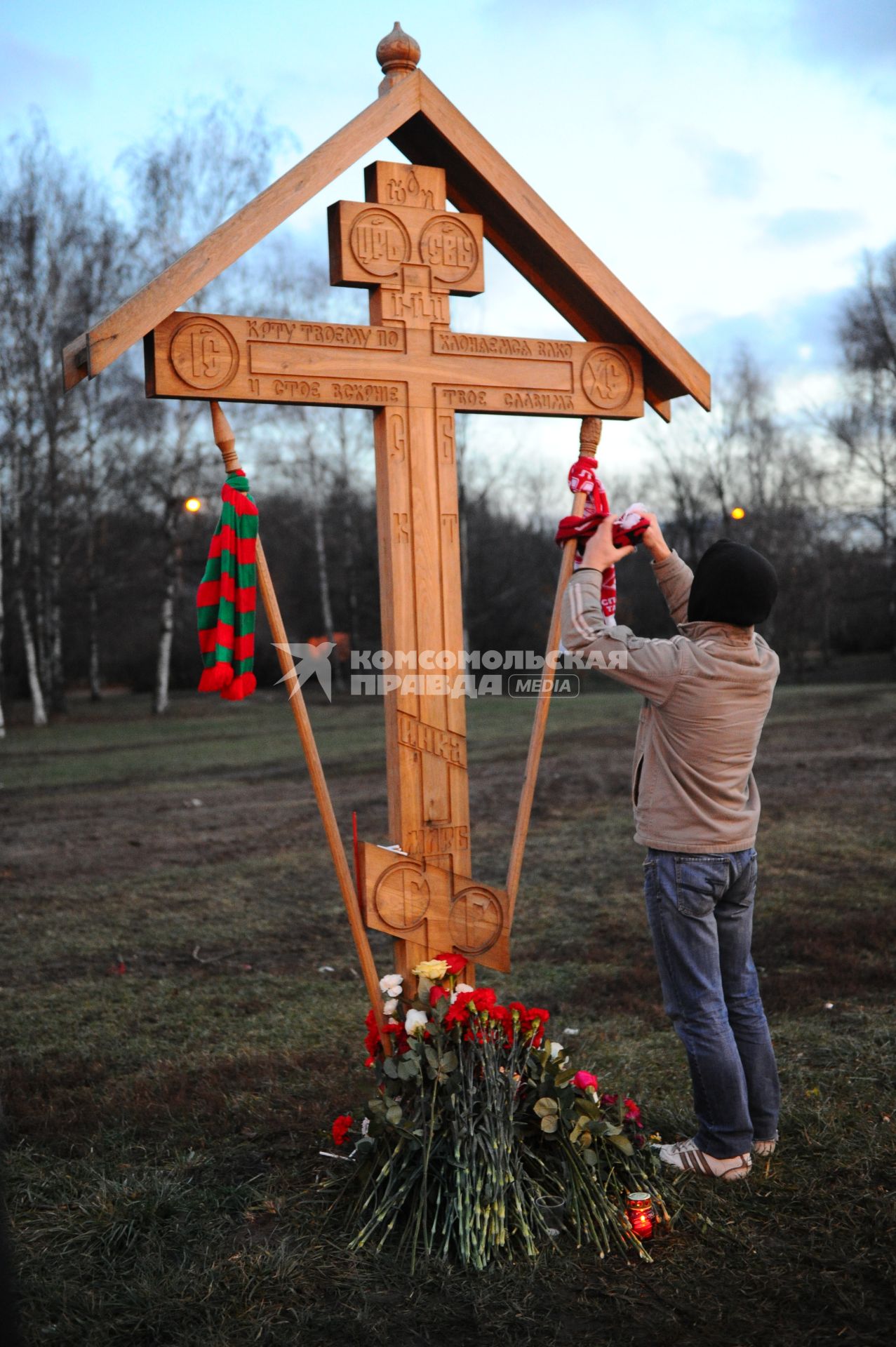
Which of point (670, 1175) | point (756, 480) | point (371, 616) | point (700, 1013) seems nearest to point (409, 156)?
point (700, 1013)

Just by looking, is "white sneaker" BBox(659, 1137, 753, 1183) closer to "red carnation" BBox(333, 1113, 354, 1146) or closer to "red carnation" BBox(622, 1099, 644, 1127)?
"red carnation" BBox(622, 1099, 644, 1127)

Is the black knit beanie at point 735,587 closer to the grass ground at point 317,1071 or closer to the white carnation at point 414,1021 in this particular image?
the white carnation at point 414,1021

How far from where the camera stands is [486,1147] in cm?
288

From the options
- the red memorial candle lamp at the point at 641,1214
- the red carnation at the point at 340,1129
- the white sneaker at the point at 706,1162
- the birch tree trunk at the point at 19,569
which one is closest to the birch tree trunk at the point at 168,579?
the birch tree trunk at the point at 19,569

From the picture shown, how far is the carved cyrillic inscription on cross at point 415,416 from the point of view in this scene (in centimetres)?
314

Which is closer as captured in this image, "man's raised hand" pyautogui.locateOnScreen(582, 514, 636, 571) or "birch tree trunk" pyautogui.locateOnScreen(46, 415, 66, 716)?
"man's raised hand" pyautogui.locateOnScreen(582, 514, 636, 571)

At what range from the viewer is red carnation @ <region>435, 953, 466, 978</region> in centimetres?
319

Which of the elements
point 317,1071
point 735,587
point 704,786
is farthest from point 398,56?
point 317,1071

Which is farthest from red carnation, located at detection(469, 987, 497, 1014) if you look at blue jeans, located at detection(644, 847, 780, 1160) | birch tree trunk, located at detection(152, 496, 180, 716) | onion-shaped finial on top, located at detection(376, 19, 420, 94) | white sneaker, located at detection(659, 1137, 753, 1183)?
birch tree trunk, located at detection(152, 496, 180, 716)

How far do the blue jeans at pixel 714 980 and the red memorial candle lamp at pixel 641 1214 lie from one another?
0.33 m

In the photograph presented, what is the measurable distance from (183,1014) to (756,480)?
27694 mm

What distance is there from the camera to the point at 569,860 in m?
7.90

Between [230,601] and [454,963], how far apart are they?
48.5 inches

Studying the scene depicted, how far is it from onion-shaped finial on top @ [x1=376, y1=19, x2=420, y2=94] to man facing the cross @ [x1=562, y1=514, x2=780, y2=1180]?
4.80ft
